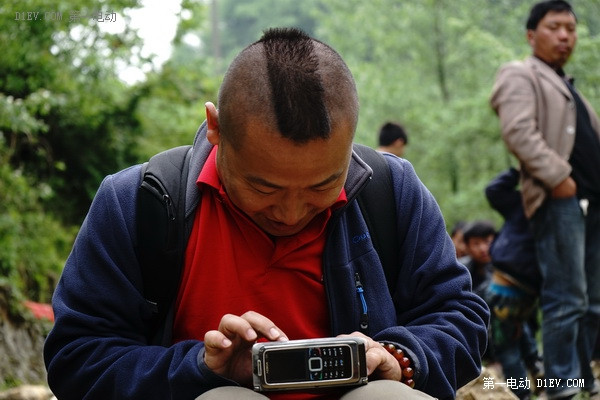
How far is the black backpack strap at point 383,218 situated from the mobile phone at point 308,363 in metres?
0.52

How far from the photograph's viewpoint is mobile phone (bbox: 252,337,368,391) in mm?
2453

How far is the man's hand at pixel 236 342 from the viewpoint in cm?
250

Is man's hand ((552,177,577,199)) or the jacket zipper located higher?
Answer: the jacket zipper

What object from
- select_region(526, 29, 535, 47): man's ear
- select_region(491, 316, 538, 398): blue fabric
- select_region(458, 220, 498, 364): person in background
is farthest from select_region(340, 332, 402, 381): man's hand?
select_region(458, 220, 498, 364): person in background

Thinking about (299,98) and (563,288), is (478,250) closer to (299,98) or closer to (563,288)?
(563,288)

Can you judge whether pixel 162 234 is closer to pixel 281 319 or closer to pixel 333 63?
pixel 281 319

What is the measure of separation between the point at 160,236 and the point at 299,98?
0.60 metres

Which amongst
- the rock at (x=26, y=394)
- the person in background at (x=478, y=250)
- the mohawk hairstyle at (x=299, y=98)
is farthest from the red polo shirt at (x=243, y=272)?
the person in background at (x=478, y=250)

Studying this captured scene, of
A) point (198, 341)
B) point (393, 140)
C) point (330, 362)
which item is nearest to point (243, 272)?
point (198, 341)

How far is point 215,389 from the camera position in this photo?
8.20ft

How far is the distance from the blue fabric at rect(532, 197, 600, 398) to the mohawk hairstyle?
3.70m

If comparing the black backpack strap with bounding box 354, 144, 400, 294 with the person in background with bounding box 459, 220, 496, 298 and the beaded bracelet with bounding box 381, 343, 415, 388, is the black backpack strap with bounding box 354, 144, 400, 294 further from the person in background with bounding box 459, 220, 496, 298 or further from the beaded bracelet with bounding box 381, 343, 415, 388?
the person in background with bounding box 459, 220, 496, 298

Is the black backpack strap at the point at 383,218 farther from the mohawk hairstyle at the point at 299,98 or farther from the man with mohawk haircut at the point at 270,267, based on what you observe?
the mohawk hairstyle at the point at 299,98

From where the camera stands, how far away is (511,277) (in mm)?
6535
